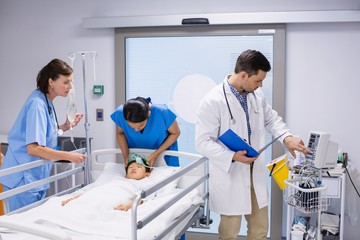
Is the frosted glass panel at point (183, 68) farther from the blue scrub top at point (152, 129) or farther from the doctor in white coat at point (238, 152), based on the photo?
the doctor in white coat at point (238, 152)

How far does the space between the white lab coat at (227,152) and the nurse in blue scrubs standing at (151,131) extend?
0.95ft

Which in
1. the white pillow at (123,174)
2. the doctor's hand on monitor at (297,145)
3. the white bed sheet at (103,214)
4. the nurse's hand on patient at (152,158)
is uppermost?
the doctor's hand on monitor at (297,145)

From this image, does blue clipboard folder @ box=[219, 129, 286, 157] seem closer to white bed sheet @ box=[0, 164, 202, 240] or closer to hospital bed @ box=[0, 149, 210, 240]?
hospital bed @ box=[0, 149, 210, 240]

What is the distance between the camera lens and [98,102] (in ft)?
13.9

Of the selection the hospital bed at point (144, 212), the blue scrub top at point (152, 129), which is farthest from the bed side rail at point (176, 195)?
the blue scrub top at point (152, 129)

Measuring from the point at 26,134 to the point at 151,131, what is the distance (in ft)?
2.45

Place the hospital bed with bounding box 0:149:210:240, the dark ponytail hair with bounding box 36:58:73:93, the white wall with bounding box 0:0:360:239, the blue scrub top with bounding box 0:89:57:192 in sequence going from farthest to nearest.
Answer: the white wall with bounding box 0:0:360:239 < the dark ponytail hair with bounding box 36:58:73:93 < the blue scrub top with bounding box 0:89:57:192 < the hospital bed with bounding box 0:149:210:240

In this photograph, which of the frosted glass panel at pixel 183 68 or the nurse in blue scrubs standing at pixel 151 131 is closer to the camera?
the nurse in blue scrubs standing at pixel 151 131

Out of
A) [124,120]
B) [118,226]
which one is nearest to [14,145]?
[124,120]

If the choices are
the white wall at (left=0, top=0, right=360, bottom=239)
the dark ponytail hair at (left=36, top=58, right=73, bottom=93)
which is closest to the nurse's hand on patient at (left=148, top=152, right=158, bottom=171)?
the dark ponytail hair at (left=36, top=58, right=73, bottom=93)

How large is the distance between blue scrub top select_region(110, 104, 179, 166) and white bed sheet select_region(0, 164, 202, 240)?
331mm

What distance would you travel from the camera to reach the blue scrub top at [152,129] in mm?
2908

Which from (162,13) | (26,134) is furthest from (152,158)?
(162,13)

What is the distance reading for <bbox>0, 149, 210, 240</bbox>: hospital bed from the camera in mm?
1812
